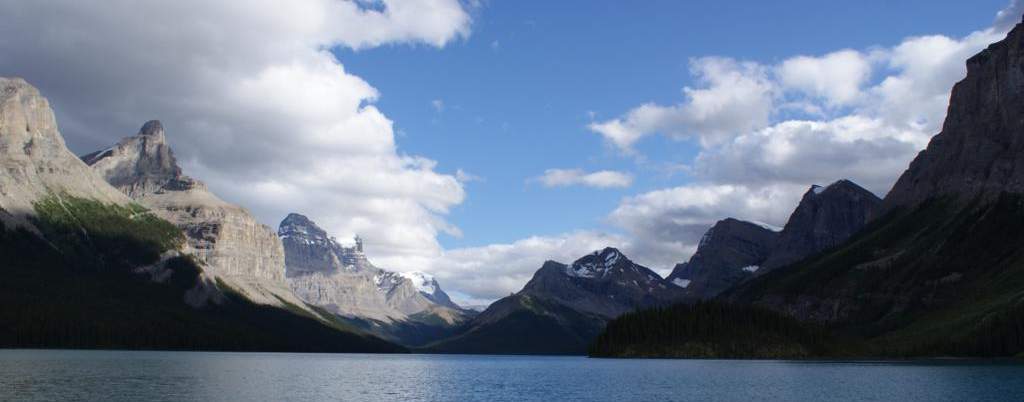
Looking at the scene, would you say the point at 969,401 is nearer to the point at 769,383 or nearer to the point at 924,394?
the point at 924,394

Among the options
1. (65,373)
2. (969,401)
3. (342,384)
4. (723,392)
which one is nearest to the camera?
(969,401)

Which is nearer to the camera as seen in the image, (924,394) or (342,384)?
(924,394)

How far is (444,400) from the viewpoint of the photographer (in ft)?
409

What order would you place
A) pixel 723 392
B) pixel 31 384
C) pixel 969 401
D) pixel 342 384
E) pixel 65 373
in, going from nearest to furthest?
pixel 969 401, pixel 31 384, pixel 723 392, pixel 65 373, pixel 342 384

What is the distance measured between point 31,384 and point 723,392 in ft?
340

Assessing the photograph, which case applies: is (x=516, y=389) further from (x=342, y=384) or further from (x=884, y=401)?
(x=884, y=401)

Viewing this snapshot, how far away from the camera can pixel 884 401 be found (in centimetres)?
11462

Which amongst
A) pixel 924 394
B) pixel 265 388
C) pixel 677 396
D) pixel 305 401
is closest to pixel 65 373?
pixel 265 388

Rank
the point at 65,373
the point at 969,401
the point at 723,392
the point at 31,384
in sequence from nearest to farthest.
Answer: the point at 969,401 → the point at 31,384 → the point at 723,392 → the point at 65,373

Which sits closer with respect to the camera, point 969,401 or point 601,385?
point 969,401

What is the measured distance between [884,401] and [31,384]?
4701 inches

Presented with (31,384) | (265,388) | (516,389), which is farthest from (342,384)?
(31,384)

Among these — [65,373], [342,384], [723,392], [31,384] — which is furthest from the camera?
[342,384]

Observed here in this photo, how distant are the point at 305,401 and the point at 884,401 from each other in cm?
7896
